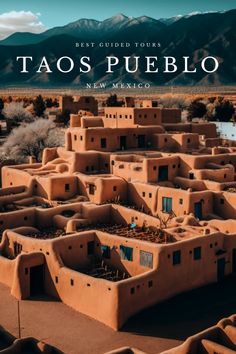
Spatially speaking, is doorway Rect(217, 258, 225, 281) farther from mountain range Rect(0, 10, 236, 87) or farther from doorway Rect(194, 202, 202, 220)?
mountain range Rect(0, 10, 236, 87)

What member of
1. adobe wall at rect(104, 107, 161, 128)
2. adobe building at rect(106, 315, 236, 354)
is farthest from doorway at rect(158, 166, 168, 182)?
adobe building at rect(106, 315, 236, 354)

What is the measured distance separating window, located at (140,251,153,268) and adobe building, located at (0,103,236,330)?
43 mm

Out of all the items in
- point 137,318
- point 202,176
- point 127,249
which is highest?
point 202,176

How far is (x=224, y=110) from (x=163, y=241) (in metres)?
47.1

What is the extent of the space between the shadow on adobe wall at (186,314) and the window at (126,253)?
2.54 m

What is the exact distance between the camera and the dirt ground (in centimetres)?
2077

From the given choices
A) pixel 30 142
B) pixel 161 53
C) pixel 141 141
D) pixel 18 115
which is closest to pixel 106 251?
pixel 141 141

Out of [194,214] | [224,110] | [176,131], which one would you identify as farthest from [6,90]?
[194,214]

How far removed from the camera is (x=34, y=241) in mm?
25469

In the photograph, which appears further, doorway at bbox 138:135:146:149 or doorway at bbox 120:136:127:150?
doorway at bbox 138:135:146:149

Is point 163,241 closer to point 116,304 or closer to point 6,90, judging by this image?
point 116,304

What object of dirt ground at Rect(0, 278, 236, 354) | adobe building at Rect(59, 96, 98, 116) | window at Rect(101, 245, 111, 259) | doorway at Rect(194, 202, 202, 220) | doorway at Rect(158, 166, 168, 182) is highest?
adobe building at Rect(59, 96, 98, 116)

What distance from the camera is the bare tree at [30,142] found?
180 ft

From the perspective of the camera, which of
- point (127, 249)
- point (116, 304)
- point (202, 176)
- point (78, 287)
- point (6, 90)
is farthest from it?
point (6, 90)
